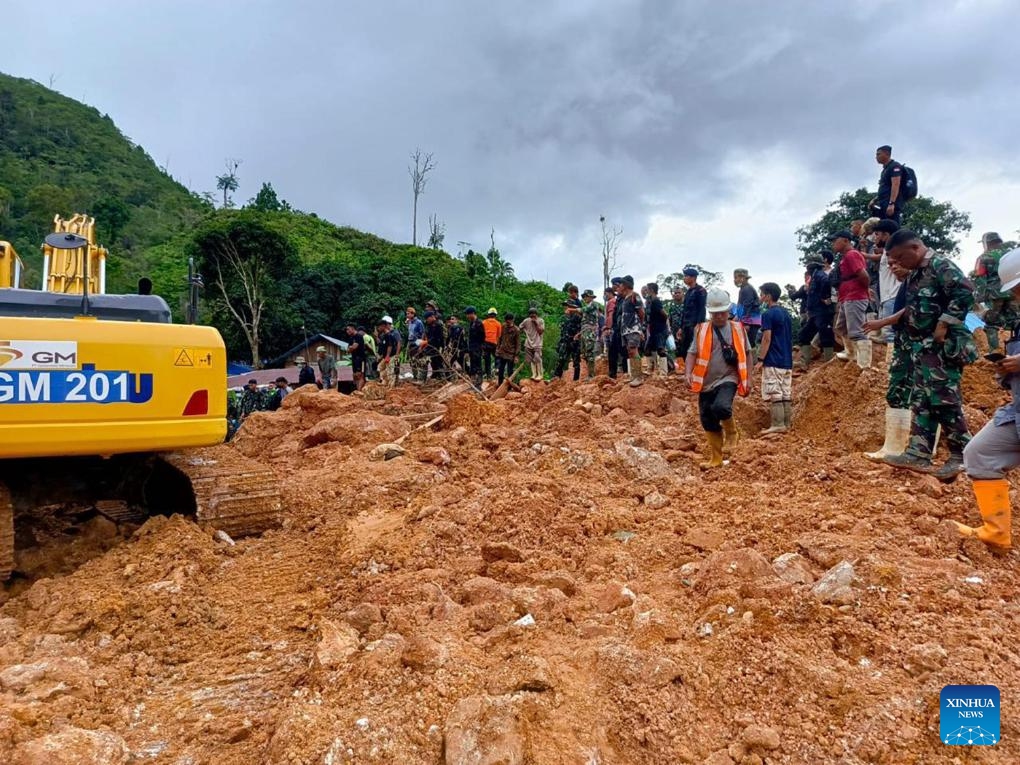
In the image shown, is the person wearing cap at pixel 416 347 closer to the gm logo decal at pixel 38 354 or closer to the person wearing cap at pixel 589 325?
the person wearing cap at pixel 589 325

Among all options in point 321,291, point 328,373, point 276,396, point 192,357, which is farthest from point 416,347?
point 321,291

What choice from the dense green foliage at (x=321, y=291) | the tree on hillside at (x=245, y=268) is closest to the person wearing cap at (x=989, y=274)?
the dense green foliage at (x=321, y=291)

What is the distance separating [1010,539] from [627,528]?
75.9 inches

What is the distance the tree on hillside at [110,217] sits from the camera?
39.2 meters

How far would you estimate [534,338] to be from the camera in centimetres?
1186

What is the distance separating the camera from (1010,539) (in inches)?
127

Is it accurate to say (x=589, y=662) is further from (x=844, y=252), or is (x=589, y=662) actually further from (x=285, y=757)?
(x=844, y=252)

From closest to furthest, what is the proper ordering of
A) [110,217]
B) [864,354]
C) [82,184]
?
[864,354]
[110,217]
[82,184]

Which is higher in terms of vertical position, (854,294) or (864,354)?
(854,294)

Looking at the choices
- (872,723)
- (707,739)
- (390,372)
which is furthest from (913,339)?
(390,372)

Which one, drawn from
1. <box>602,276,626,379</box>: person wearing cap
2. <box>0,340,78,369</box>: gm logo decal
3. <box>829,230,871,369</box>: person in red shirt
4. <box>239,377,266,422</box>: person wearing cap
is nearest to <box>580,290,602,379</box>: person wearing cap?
<box>602,276,626,379</box>: person wearing cap

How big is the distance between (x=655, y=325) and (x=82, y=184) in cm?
5977

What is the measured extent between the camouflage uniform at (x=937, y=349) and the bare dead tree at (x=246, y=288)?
90.8ft

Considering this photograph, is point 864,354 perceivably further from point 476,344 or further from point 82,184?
point 82,184
